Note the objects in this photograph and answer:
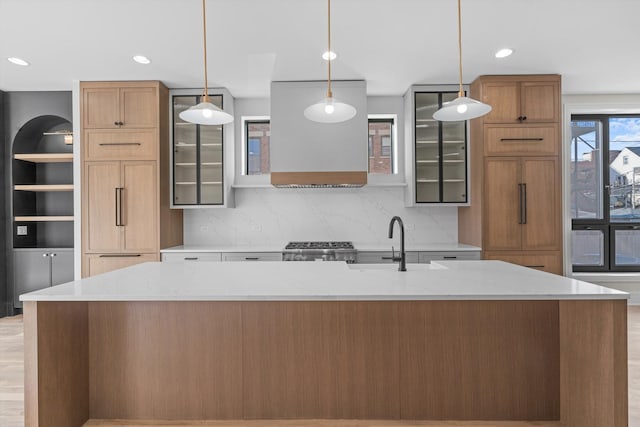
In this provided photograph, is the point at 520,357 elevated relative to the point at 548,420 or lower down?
elevated

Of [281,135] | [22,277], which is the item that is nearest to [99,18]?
[281,135]

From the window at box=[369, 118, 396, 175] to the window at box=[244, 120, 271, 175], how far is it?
129cm

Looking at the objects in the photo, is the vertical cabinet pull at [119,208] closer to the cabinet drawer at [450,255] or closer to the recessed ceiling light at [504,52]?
the cabinet drawer at [450,255]

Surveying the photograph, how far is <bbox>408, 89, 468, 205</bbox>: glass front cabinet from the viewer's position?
13.3 feet

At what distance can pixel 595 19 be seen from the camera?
2732 mm

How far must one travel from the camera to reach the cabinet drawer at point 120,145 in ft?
12.5

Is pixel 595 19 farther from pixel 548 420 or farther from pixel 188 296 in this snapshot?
pixel 188 296

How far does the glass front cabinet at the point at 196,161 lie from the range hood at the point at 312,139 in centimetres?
70

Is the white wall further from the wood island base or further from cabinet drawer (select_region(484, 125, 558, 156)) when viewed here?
the wood island base

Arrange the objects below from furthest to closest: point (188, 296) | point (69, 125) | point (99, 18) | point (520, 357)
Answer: point (69, 125) < point (99, 18) < point (520, 357) < point (188, 296)

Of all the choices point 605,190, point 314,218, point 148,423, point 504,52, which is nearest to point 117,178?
point 314,218

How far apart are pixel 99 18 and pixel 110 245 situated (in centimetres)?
216

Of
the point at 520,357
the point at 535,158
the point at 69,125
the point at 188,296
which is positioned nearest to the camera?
the point at 188,296

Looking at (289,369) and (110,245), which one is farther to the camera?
(110,245)
